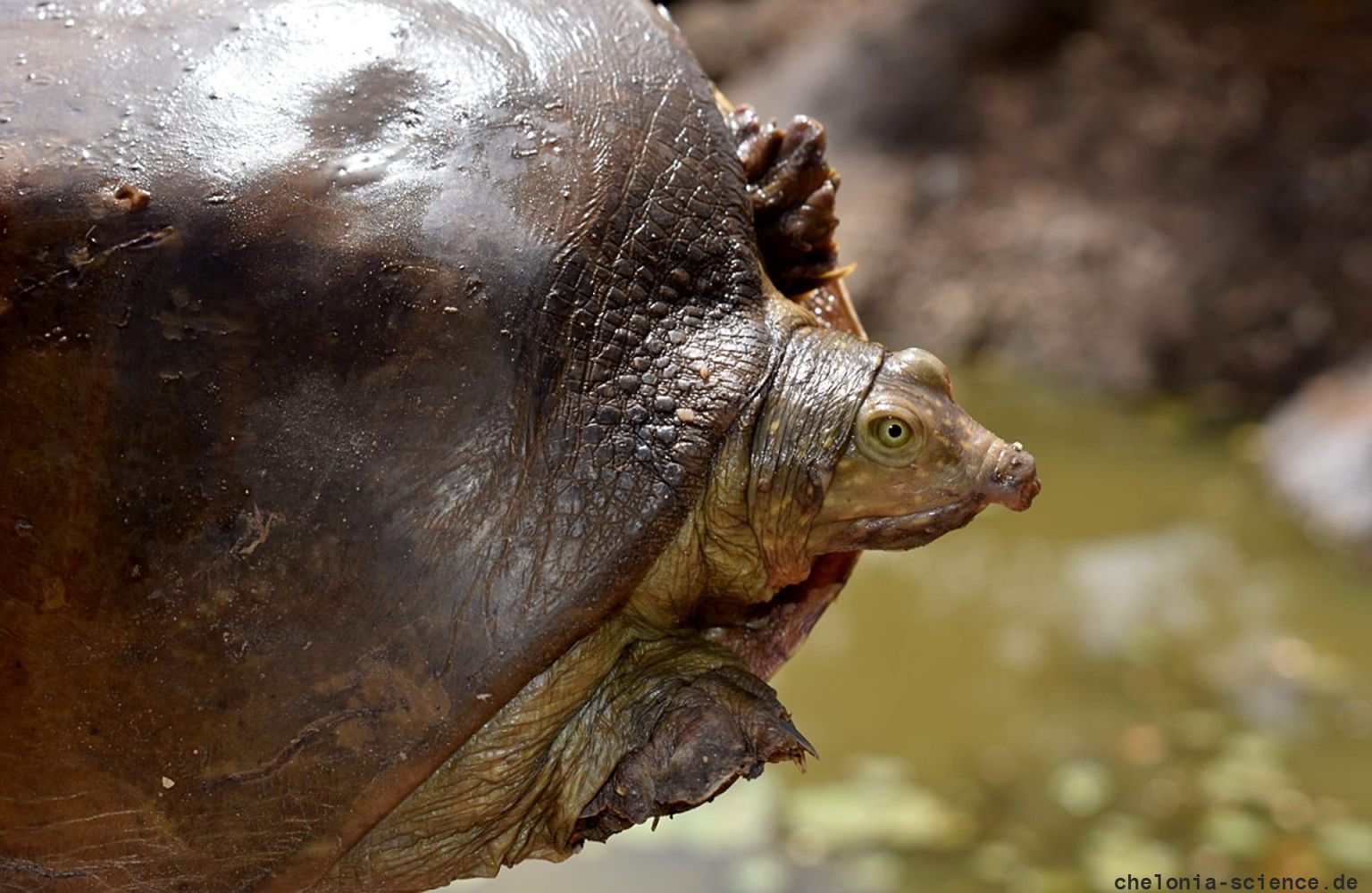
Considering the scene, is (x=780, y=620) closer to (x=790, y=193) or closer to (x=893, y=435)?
(x=893, y=435)

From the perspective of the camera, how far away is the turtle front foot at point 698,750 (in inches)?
55.8

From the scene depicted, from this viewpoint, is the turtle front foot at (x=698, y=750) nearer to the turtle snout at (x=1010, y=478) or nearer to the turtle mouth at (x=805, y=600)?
the turtle mouth at (x=805, y=600)

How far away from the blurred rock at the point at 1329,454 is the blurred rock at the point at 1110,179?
207 millimetres

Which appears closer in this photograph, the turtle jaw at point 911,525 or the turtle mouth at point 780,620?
the turtle jaw at point 911,525

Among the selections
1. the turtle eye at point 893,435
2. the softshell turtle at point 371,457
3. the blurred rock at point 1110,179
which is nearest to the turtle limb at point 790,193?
the softshell turtle at point 371,457

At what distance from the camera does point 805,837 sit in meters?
3.78

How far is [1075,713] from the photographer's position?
4.23 metres

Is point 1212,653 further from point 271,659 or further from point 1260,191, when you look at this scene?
point 271,659

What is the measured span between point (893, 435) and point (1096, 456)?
439cm

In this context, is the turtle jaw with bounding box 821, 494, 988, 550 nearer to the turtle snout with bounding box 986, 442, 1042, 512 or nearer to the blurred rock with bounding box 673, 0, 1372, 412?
the turtle snout with bounding box 986, 442, 1042, 512

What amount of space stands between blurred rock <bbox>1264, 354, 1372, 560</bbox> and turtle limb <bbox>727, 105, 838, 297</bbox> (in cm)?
385

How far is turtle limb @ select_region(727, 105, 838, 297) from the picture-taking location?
1679mm

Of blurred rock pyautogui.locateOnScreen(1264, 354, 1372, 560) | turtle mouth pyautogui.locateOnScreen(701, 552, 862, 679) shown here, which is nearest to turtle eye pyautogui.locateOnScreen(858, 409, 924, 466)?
turtle mouth pyautogui.locateOnScreen(701, 552, 862, 679)

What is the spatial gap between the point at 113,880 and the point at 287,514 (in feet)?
1.43
